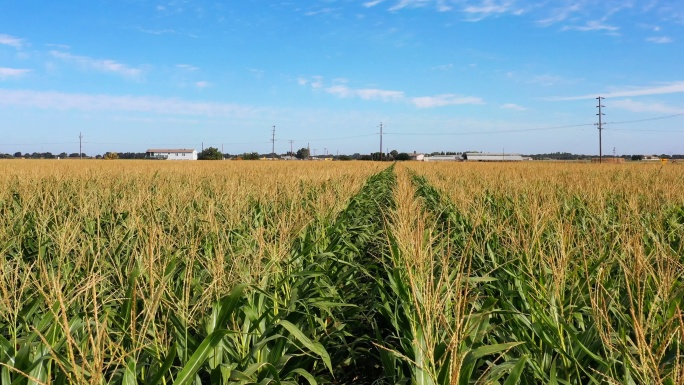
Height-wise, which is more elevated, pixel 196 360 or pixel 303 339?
pixel 196 360

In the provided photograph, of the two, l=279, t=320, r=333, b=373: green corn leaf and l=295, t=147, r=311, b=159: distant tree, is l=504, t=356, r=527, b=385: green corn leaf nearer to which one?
l=279, t=320, r=333, b=373: green corn leaf

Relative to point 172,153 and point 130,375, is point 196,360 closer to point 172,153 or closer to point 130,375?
point 130,375

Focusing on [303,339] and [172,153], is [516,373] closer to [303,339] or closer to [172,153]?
[303,339]

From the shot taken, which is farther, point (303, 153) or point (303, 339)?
point (303, 153)

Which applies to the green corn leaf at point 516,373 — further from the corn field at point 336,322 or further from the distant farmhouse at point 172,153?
the distant farmhouse at point 172,153

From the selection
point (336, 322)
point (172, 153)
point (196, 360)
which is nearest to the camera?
point (196, 360)

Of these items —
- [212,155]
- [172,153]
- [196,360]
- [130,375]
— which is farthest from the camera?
[172,153]

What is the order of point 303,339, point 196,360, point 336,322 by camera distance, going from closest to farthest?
1. point 196,360
2. point 303,339
3. point 336,322

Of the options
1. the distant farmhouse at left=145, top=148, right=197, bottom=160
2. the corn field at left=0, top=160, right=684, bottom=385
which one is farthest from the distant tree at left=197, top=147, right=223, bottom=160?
the corn field at left=0, top=160, right=684, bottom=385

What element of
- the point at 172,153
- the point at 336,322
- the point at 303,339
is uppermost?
the point at 172,153

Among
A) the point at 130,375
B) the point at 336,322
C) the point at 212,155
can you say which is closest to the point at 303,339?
the point at 130,375

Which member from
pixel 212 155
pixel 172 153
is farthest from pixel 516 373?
pixel 172 153

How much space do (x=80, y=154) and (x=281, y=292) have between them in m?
101

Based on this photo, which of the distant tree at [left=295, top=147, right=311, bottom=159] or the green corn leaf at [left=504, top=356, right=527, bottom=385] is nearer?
the green corn leaf at [left=504, top=356, right=527, bottom=385]
